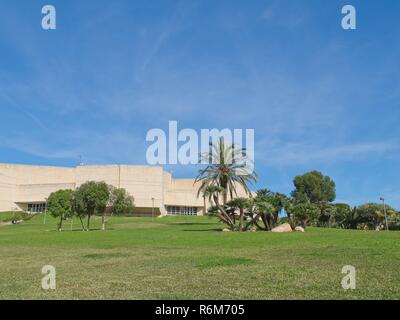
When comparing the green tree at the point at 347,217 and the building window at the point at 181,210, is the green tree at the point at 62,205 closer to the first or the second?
the green tree at the point at 347,217

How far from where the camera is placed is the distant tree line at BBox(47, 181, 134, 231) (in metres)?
59.1

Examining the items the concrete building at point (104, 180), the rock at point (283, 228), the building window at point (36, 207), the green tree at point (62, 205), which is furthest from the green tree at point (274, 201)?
the building window at point (36, 207)

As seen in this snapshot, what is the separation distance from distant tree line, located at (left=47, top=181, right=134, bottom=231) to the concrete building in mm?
71542

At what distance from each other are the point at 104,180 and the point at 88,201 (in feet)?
245

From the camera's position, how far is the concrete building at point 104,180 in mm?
135625

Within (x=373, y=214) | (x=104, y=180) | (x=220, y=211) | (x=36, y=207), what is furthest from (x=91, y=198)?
(x=36, y=207)

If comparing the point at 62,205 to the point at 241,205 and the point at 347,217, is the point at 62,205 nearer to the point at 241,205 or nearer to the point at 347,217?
the point at 241,205

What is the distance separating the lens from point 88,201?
195ft

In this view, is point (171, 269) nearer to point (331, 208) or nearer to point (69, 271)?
point (69, 271)

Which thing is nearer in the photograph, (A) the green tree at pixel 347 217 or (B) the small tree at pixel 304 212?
(B) the small tree at pixel 304 212

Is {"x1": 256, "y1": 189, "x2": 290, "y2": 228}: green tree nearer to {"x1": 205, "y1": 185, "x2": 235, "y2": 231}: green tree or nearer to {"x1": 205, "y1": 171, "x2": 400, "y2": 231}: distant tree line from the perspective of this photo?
{"x1": 205, "y1": 171, "x2": 400, "y2": 231}: distant tree line

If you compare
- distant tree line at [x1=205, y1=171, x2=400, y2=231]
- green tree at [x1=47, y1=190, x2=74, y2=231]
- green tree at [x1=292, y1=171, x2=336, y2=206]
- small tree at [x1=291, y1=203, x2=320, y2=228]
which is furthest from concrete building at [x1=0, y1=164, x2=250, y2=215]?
small tree at [x1=291, y1=203, x2=320, y2=228]

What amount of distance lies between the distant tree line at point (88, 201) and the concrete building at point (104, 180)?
71542 millimetres
